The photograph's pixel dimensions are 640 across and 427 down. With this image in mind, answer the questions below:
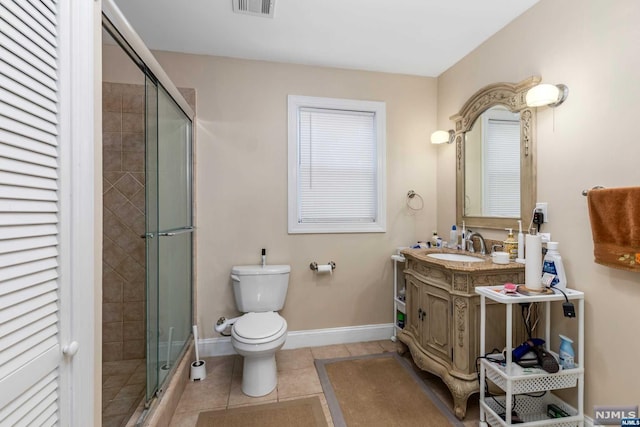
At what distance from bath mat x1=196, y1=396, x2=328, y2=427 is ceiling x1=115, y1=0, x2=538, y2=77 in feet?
8.22

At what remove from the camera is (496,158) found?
2.11m

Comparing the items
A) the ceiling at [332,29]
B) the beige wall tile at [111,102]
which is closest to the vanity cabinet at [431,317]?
the ceiling at [332,29]

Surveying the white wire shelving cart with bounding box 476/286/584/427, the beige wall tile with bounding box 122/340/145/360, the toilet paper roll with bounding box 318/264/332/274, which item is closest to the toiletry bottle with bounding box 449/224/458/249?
the white wire shelving cart with bounding box 476/286/584/427

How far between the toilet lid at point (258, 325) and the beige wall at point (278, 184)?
442 mm

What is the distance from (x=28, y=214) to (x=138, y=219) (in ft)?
5.06

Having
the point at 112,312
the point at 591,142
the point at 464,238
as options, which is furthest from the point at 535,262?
the point at 112,312

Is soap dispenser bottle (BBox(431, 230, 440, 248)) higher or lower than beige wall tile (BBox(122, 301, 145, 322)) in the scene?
higher

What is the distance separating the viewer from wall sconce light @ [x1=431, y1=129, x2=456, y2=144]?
2.54 metres

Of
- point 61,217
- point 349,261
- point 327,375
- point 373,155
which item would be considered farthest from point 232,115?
point 327,375

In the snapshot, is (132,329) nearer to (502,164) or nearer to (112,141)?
(112,141)

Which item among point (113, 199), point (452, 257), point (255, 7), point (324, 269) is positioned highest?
point (255, 7)

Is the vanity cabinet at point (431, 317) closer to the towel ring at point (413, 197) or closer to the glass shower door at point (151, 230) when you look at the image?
the towel ring at point (413, 197)

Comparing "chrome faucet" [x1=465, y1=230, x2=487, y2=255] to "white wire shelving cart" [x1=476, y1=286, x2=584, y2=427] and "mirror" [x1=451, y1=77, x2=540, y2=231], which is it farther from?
"white wire shelving cart" [x1=476, y1=286, x2=584, y2=427]

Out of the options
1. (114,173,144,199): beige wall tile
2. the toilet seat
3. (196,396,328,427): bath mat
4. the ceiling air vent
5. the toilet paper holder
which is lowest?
(196,396,328,427): bath mat
